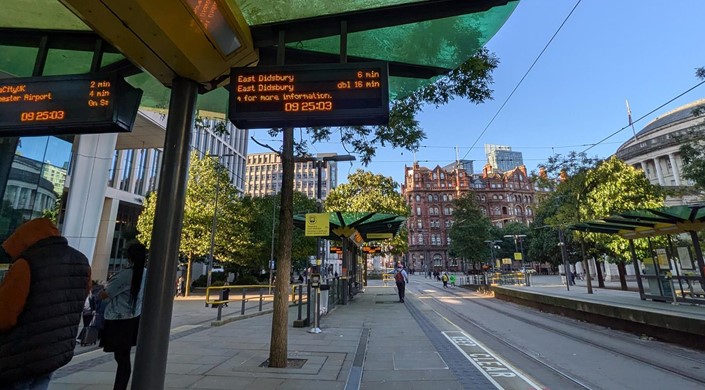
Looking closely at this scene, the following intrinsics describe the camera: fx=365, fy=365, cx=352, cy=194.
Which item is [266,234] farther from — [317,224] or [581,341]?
[581,341]

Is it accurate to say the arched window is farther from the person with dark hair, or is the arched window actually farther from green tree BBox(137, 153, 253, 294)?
the person with dark hair

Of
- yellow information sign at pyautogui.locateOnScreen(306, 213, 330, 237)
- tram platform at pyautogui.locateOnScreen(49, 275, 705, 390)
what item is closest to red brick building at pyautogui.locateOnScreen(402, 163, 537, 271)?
yellow information sign at pyautogui.locateOnScreen(306, 213, 330, 237)

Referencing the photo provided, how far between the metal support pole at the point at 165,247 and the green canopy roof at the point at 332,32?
1312mm

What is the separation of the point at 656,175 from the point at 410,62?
198ft

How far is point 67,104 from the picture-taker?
4168 mm

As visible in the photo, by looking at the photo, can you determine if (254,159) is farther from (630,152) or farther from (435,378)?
(435,378)

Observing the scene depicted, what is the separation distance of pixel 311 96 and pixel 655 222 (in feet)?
48.1

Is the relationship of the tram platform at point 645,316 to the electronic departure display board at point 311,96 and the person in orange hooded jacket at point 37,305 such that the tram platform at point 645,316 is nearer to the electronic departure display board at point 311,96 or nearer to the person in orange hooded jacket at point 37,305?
the electronic departure display board at point 311,96

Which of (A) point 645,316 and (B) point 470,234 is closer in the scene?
(A) point 645,316

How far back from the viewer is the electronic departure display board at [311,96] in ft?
13.0

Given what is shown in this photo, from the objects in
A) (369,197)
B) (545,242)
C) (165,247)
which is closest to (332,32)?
(165,247)

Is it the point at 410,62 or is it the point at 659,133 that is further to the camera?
the point at 659,133

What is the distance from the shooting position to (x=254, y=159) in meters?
77.6

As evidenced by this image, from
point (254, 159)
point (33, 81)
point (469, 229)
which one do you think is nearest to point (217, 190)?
point (33, 81)
